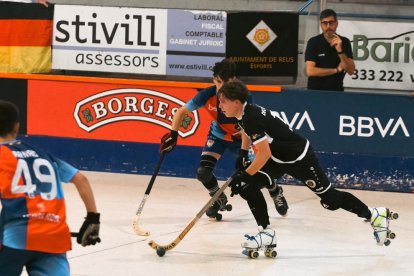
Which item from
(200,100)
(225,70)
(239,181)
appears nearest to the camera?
(239,181)

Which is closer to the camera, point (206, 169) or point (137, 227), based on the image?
point (137, 227)

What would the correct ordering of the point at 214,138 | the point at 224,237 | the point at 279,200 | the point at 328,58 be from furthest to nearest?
the point at 328,58 < the point at 279,200 < the point at 214,138 < the point at 224,237

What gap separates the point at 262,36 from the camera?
478 inches

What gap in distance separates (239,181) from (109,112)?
465cm

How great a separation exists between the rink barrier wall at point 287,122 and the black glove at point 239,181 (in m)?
3.82

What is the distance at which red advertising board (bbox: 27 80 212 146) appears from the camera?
40.8 ft

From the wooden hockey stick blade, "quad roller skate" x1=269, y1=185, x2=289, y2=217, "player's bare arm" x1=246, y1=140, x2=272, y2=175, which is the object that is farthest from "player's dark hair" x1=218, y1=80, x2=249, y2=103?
"quad roller skate" x1=269, y1=185, x2=289, y2=217

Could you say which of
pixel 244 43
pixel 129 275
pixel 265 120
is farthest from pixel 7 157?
pixel 244 43

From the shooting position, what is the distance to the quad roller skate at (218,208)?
10.1 meters

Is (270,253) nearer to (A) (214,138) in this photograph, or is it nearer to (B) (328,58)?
(A) (214,138)

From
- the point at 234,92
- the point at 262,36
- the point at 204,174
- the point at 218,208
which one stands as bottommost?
the point at 218,208

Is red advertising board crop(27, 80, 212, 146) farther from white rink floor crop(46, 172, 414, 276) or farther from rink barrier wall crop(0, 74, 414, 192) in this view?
white rink floor crop(46, 172, 414, 276)

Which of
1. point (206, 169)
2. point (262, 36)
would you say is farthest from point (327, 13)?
point (206, 169)

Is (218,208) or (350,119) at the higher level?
(350,119)
